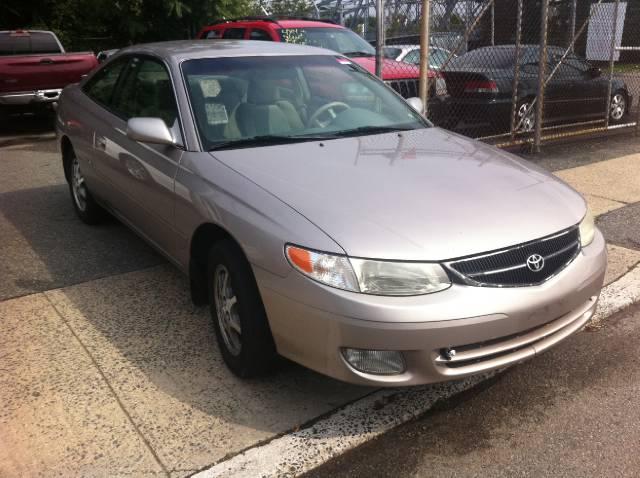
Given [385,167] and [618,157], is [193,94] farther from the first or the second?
[618,157]

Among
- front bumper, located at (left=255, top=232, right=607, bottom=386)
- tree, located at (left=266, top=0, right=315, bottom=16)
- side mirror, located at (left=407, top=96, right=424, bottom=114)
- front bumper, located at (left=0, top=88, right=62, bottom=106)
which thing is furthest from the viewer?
tree, located at (left=266, top=0, right=315, bottom=16)

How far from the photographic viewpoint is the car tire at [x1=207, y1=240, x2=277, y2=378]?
9.98 ft

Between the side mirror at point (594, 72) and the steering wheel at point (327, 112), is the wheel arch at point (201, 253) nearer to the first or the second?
the steering wheel at point (327, 112)

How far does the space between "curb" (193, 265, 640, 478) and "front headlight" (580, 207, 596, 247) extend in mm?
805

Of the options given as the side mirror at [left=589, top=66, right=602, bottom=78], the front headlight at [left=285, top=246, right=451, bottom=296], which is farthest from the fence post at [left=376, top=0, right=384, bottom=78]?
the side mirror at [left=589, top=66, right=602, bottom=78]

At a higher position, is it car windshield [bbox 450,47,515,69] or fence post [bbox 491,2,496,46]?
fence post [bbox 491,2,496,46]

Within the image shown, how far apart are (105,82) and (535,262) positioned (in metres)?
3.81

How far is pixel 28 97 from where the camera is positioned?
35.4ft

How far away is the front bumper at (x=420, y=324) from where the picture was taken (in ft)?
8.66

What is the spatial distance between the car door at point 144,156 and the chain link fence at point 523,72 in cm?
449

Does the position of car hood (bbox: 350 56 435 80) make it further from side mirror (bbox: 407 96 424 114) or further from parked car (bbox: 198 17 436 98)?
side mirror (bbox: 407 96 424 114)

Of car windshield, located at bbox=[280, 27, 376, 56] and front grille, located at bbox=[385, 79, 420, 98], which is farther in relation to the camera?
car windshield, located at bbox=[280, 27, 376, 56]

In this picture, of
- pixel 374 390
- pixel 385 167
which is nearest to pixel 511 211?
pixel 385 167

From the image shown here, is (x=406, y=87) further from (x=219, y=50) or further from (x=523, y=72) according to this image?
(x=219, y=50)
